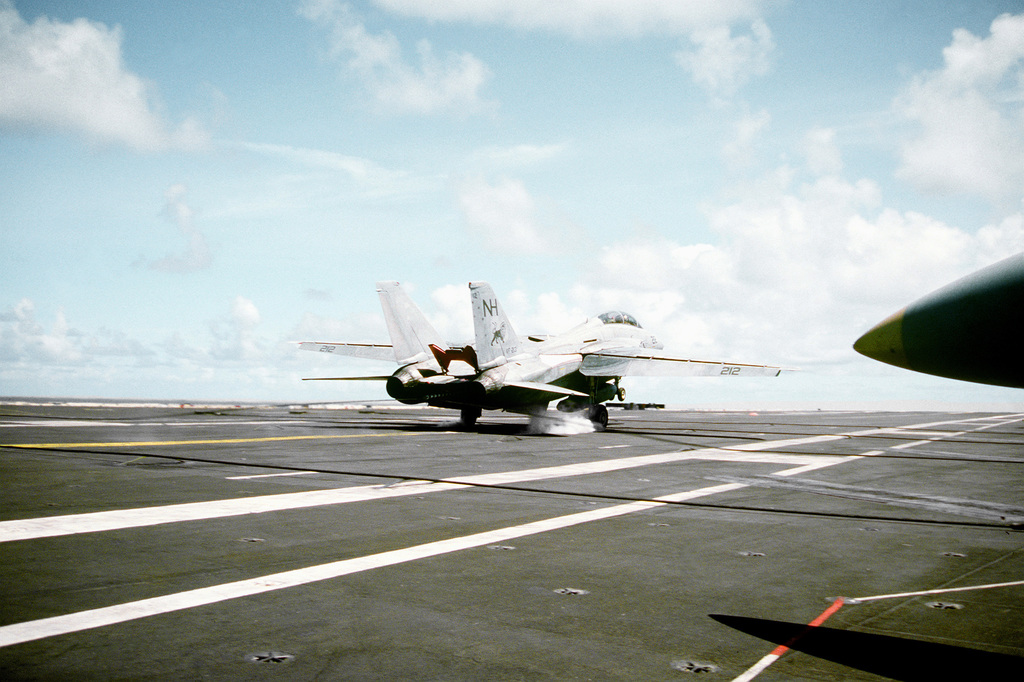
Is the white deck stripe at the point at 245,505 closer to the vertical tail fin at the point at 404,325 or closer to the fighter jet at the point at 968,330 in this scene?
the fighter jet at the point at 968,330

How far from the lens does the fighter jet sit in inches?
147

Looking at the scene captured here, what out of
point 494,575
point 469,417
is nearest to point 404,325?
point 469,417

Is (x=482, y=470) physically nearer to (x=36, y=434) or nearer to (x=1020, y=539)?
(x=1020, y=539)

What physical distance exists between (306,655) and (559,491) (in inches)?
284

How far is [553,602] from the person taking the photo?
5.18 metres

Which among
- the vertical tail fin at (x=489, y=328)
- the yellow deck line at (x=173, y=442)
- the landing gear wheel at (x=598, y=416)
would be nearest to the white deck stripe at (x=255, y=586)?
the yellow deck line at (x=173, y=442)

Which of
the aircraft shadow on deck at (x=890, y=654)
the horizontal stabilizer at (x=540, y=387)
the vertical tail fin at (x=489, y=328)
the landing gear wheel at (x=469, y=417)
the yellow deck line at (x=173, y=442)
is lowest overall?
the yellow deck line at (x=173, y=442)

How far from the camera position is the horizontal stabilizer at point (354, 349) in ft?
98.2

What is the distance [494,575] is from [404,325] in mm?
19826

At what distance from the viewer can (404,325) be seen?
25.2m

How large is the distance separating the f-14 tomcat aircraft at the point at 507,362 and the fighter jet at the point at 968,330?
62.1ft

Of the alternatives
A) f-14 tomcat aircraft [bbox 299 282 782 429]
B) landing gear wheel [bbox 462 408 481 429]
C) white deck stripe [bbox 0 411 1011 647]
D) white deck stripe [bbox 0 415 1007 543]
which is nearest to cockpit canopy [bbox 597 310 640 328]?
f-14 tomcat aircraft [bbox 299 282 782 429]

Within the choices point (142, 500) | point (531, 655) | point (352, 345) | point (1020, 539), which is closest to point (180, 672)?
point (531, 655)

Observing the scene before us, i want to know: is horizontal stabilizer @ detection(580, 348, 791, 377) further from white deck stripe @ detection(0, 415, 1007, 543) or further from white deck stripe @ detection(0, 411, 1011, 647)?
white deck stripe @ detection(0, 411, 1011, 647)
